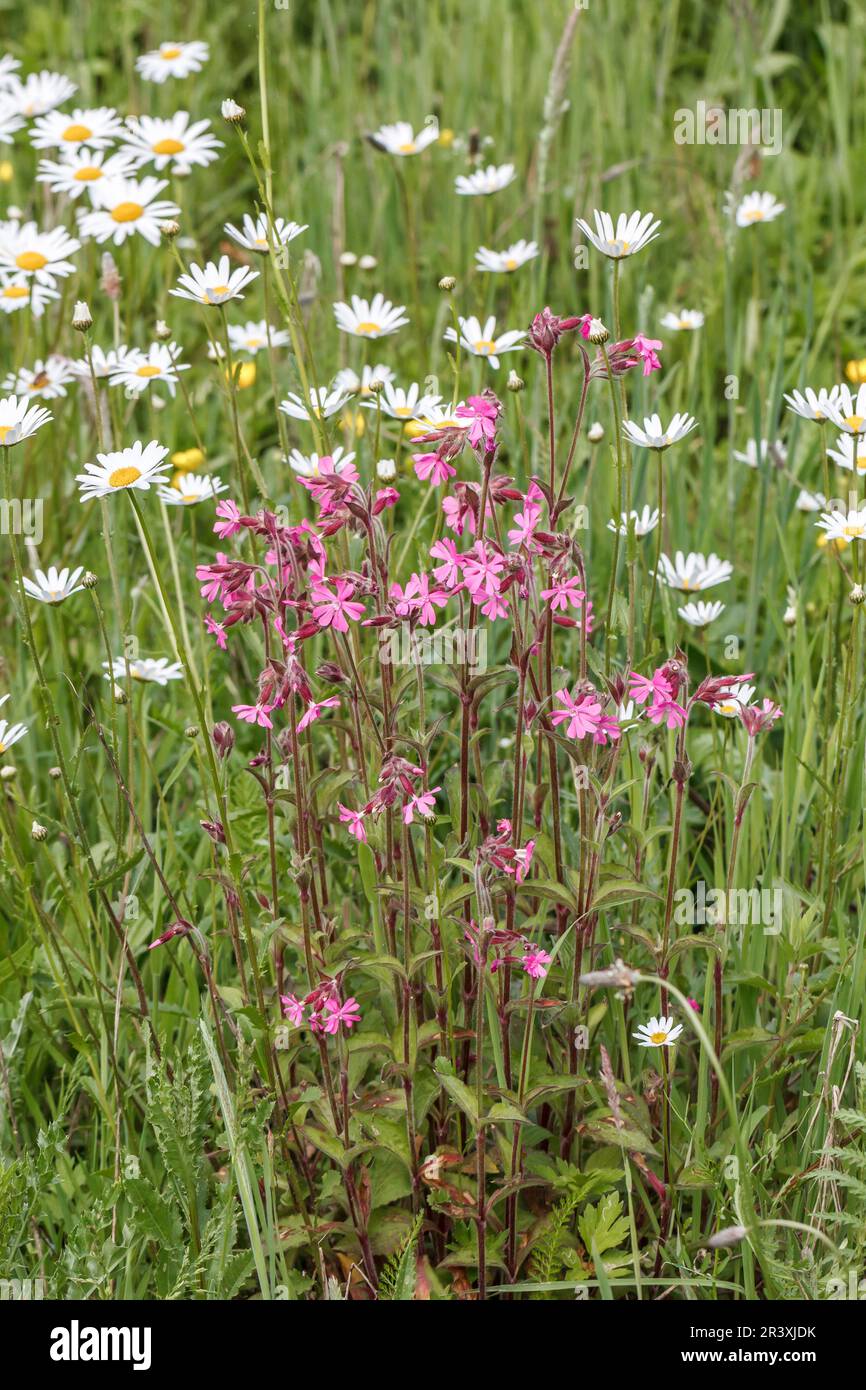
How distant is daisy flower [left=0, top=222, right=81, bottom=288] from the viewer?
2742mm

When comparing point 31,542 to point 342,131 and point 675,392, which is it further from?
point 342,131

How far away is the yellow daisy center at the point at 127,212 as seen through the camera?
2.68 meters

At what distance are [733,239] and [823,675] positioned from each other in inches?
53.5

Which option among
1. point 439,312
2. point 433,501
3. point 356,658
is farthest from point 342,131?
point 356,658

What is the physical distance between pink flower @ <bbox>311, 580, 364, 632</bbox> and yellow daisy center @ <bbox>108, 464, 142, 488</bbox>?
0.36 meters

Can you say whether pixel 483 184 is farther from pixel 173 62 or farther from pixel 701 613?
pixel 701 613

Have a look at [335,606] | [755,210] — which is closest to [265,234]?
[335,606]

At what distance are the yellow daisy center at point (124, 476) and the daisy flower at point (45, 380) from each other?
0.76 metres

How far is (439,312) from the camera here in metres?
3.68

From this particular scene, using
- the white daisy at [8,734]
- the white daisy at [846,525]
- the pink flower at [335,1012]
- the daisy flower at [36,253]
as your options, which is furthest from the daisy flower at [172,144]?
the pink flower at [335,1012]

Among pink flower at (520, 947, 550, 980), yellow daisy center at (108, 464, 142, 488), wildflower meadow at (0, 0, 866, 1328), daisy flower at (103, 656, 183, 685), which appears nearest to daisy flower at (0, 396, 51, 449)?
wildflower meadow at (0, 0, 866, 1328)

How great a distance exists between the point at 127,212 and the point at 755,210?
147 centimetres

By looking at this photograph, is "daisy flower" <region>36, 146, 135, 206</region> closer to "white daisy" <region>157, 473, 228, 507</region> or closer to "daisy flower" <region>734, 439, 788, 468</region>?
"white daisy" <region>157, 473, 228, 507</region>

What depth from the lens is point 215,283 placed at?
2.12 meters
